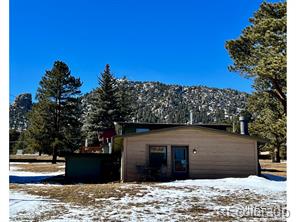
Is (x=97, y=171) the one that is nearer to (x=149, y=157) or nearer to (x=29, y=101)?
(x=149, y=157)

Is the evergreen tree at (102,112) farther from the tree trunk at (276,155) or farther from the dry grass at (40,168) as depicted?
the tree trunk at (276,155)

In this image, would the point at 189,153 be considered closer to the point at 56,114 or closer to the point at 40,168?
the point at 40,168

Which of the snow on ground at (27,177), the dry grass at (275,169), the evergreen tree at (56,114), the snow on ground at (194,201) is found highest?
the evergreen tree at (56,114)

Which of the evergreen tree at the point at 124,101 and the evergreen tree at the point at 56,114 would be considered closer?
the evergreen tree at the point at 56,114

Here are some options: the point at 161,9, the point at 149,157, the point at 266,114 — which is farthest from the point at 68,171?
the point at 266,114

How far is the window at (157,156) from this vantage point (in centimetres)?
1548

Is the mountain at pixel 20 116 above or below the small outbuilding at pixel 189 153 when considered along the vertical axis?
above

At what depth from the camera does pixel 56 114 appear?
3456cm

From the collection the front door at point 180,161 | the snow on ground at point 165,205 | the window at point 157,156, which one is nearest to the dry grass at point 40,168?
the window at point 157,156

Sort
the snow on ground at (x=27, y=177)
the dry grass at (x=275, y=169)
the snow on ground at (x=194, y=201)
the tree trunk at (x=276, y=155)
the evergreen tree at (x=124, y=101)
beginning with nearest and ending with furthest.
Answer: the snow on ground at (x=194, y=201)
the snow on ground at (x=27, y=177)
the dry grass at (x=275, y=169)
the tree trunk at (x=276, y=155)
the evergreen tree at (x=124, y=101)

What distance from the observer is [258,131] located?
32.4 metres

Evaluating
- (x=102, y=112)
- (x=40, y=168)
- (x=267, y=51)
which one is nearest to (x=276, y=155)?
(x=267, y=51)
